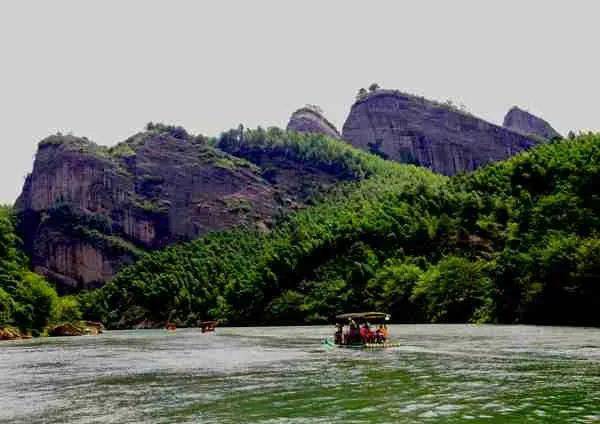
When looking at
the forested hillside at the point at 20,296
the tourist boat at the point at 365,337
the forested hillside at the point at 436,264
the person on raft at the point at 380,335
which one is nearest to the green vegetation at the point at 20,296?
the forested hillside at the point at 20,296

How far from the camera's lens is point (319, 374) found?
114ft

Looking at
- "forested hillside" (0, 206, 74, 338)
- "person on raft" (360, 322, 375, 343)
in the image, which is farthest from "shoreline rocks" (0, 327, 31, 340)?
"person on raft" (360, 322, 375, 343)

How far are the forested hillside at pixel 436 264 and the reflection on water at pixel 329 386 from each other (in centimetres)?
2990

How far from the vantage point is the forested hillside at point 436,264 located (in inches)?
3091

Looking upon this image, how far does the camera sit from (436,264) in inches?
4528

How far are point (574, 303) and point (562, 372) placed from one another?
146 ft

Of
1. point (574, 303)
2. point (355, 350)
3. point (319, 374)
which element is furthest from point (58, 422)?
point (574, 303)

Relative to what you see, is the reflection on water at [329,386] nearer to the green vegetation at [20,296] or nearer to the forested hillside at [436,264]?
the forested hillside at [436,264]

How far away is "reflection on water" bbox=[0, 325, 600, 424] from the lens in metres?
22.6

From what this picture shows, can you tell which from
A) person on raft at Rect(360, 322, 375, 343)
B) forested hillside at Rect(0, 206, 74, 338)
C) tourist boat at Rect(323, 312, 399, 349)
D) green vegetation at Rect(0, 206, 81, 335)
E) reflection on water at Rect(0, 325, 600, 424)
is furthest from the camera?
green vegetation at Rect(0, 206, 81, 335)

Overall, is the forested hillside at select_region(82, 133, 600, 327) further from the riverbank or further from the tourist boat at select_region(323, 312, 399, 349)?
the riverbank

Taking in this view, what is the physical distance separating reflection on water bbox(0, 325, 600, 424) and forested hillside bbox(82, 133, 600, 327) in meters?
29.9

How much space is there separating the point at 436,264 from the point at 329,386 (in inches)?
3460

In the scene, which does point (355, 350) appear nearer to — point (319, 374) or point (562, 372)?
point (319, 374)
